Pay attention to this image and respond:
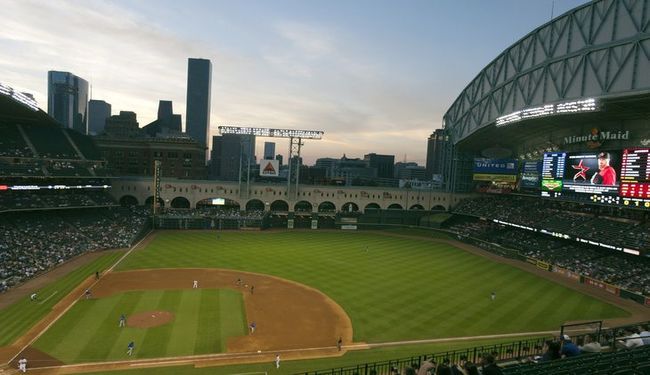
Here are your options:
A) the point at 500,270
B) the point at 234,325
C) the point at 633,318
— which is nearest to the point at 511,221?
the point at 500,270

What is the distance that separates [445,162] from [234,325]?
2964 inches

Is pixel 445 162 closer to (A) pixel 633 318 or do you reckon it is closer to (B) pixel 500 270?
(B) pixel 500 270

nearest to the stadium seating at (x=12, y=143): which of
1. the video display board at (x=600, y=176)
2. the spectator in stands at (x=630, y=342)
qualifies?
the spectator in stands at (x=630, y=342)

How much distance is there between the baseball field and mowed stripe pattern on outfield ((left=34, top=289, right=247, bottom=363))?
0.09 meters

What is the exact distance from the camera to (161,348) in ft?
87.7

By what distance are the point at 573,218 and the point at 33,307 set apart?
68.1m

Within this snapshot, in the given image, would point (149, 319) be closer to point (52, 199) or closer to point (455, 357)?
point (455, 357)

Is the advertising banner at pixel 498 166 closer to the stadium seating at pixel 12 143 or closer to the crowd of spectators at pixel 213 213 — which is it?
the crowd of spectators at pixel 213 213

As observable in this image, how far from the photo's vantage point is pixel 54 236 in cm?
5362

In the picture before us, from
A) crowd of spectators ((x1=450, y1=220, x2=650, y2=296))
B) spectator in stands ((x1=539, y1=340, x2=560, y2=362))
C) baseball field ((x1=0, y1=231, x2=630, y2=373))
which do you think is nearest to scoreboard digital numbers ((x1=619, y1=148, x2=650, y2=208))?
crowd of spectators ((x1=450, y1=220, x2=650, y2=296))

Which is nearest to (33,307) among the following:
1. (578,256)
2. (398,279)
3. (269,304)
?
(269,304)

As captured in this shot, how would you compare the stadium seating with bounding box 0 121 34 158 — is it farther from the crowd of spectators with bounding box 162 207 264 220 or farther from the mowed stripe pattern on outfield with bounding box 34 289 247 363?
the mowed stripe pattern on outfield with bounding box 34 289 247 363

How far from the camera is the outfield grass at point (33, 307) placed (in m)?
28.6

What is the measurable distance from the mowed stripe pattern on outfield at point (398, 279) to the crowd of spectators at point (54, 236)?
6362mm
